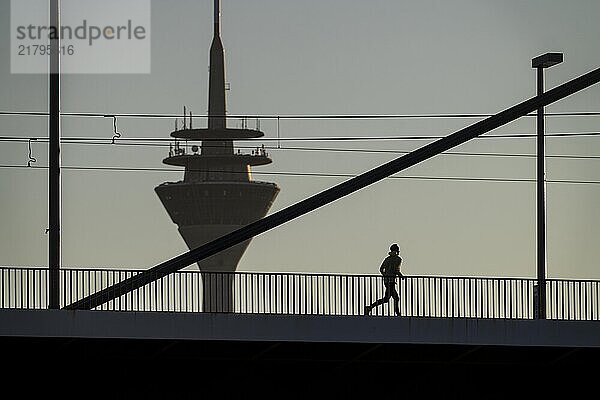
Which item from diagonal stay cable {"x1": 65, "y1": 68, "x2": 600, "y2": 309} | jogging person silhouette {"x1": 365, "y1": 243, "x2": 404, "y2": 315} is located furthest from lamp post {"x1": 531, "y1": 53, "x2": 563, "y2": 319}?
jogging person silhouette {"x1": 365, "y1": 243, "x2": 404, "y2": 315}

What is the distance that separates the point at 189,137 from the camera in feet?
653

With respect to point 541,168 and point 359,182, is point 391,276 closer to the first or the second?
point 359,182

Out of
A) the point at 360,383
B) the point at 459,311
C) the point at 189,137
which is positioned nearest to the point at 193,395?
the point at 360,383

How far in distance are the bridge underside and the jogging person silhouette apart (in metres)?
1.00

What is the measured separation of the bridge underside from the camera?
1318 inches

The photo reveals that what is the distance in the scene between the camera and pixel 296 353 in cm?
3638

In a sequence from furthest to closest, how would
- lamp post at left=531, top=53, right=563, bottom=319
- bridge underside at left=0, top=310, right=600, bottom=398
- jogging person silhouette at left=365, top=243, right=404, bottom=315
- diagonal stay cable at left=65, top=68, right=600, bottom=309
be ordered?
lamp post at left=531, top=53, right=563, bottom=319, diagonal stay cable at left=65, top=68, right=600, bottom=309, jogging person silhouette at left=365, top=243, right=404, bottom=315, bridge underside at left=0, top=310, right=600, bottom=398

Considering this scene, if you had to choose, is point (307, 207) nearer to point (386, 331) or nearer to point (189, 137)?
point (386, 331)

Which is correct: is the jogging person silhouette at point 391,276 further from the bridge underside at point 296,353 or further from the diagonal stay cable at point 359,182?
the diagonal stay cable at point 359,182

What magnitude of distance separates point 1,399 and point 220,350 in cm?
452

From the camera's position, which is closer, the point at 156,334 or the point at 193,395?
the point at 156,334

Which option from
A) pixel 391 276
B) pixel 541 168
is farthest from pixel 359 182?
pixel 391 276

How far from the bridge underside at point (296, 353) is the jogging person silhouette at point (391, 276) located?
1.00m

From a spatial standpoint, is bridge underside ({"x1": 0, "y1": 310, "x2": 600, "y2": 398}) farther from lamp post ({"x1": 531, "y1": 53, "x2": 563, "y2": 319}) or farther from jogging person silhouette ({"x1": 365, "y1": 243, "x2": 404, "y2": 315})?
lamp post ({"x1": 531, "y1": 53, "x2": 563, "y2": 319})
